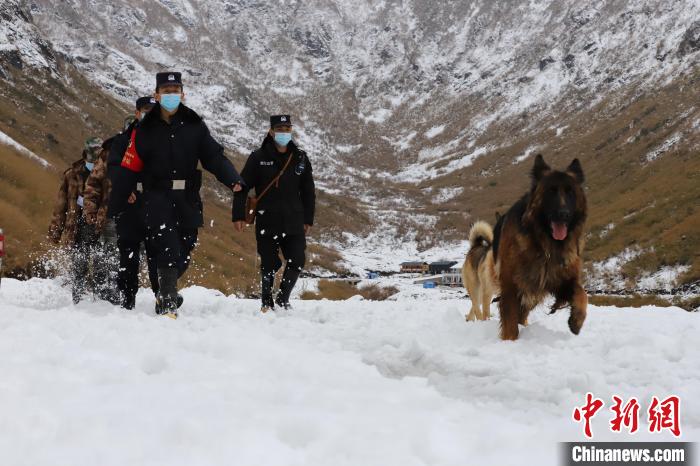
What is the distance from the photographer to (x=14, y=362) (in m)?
3.02

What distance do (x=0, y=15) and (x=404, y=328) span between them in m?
84.5

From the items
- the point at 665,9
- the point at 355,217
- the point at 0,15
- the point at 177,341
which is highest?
the point at 665,9

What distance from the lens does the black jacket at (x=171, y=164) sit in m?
5.99

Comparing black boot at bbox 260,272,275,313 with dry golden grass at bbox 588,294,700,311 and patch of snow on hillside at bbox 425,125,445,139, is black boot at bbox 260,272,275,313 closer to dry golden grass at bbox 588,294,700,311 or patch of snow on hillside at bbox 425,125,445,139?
dry golden grass at bbox 588,294,700,311

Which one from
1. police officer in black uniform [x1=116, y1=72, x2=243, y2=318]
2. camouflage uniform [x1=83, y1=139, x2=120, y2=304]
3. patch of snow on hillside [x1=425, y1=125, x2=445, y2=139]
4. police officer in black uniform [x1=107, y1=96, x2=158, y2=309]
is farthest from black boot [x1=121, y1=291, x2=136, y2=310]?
patch of snow on hillside [x1=425, y1=125, x2=445, y2=139]

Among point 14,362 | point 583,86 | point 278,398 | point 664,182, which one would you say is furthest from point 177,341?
point 583,86

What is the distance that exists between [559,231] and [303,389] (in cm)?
318

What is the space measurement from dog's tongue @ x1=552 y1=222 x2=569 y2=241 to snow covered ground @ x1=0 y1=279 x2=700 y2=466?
999 mm

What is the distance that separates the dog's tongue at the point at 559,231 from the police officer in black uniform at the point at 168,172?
3.57 m

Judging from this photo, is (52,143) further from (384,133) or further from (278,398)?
(384,133)

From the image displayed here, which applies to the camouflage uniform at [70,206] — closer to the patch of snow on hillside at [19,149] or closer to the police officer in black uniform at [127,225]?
the police officer in black uniform at [127,225]

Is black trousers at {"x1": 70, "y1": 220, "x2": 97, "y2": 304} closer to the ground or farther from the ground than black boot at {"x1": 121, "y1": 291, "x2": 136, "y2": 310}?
farther from the ground

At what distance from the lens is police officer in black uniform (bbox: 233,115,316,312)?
763 cm

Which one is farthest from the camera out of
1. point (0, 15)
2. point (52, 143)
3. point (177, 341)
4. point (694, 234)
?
point (0, 15)
